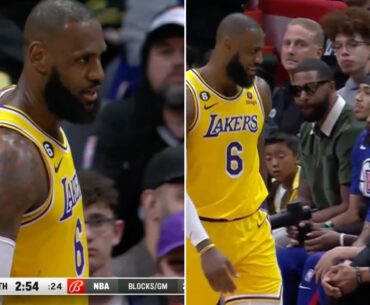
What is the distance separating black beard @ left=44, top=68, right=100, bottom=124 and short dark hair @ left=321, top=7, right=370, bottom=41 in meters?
0.81

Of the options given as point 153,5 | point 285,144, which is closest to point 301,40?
point 285,144

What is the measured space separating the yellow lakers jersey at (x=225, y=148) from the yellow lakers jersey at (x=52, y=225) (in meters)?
0.44

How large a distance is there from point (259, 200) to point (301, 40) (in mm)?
567

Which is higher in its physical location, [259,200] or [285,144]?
[285,144]

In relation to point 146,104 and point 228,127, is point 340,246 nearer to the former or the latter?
point 228,127

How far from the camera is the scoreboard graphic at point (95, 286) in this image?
293 centimetres

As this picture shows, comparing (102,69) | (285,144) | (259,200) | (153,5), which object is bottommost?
(259,200)

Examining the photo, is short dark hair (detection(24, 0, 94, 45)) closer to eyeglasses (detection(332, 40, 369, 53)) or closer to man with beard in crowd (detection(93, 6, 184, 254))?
man with beard in crowd (detection(93, 6, 184, 254))

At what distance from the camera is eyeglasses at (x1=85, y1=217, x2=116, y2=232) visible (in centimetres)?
295

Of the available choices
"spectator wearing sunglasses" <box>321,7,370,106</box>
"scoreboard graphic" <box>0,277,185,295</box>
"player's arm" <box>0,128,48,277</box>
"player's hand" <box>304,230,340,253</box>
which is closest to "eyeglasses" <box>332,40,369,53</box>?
"spectator wearing sunglasses" <box>321,7,370,106</box>

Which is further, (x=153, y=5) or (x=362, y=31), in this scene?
(x=362, y=31)

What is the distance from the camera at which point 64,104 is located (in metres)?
2.95

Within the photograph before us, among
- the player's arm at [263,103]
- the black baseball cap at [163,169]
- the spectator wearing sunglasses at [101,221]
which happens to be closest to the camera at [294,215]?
the player's arm at [263,103]

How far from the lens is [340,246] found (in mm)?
3145
